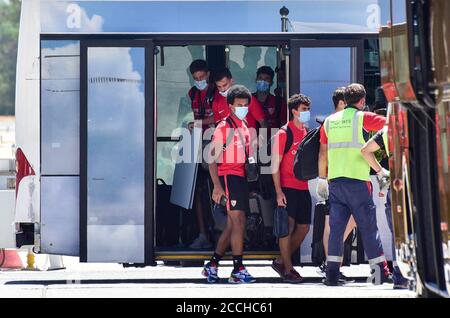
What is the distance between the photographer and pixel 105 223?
39.3 feet

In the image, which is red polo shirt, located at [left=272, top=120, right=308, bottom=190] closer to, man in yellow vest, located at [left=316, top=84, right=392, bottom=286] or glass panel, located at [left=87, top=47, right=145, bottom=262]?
man in yellow vest, located at [left=316, top=84, right=392, bottom=286]

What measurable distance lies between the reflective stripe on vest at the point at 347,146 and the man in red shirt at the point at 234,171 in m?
0.90

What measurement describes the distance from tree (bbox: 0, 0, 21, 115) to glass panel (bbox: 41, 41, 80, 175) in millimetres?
61919

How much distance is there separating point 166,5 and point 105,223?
2.13 meters

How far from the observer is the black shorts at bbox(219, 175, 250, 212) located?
11.6 meters

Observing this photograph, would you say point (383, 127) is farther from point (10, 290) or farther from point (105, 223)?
point (10, 290)

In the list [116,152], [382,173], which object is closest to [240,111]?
[116,152]

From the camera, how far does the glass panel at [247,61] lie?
1375cm

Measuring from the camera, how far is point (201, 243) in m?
12.9

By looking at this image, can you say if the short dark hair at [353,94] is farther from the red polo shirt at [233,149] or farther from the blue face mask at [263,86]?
the blue face mask at [263,86]

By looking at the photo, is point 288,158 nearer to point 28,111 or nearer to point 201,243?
point 201,243

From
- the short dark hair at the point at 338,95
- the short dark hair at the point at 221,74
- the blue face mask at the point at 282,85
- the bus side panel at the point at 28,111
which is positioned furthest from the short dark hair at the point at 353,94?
the bus side panel at the point at 28,111

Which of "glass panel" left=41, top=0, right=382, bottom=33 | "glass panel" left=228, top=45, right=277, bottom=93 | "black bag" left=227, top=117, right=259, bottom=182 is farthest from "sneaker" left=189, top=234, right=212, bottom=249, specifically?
"glass panel" left=41, top=0, right=382, bottom=33
